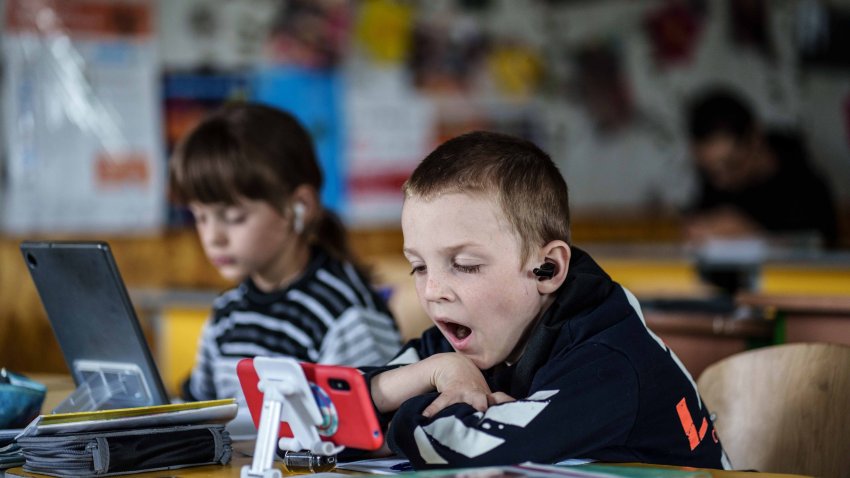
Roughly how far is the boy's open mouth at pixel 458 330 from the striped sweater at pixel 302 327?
0.73 metres

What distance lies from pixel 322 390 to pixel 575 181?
491 cm

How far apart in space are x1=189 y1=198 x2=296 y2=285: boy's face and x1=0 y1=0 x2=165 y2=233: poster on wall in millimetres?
2394

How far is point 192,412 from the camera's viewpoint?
4.67 ft

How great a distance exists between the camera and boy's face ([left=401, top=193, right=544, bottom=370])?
4.46ft

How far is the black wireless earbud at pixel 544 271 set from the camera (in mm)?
1416

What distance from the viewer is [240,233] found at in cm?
226

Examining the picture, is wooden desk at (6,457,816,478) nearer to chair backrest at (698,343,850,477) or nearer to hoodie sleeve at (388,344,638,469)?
hoodie sleeve at (388,344,638,469)

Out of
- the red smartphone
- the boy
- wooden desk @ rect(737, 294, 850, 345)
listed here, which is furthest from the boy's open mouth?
wooden desk @ rect(737, 294, 850, 345)

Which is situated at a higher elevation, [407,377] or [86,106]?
[86,106]

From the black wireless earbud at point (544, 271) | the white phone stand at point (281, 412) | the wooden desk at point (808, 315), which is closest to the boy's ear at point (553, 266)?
the black wireless earbud at point (544, 271)

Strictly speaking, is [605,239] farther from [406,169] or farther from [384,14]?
[384,14]

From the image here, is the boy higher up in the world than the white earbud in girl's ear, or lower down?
lower down

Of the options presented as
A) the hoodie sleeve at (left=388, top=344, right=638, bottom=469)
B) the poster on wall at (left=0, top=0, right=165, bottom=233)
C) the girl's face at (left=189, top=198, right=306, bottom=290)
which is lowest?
the hoodie sleeve at (left=388, top=344, right=638, bottom=469)

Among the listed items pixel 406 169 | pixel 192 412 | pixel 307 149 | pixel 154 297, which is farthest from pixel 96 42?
pixel 192 412
